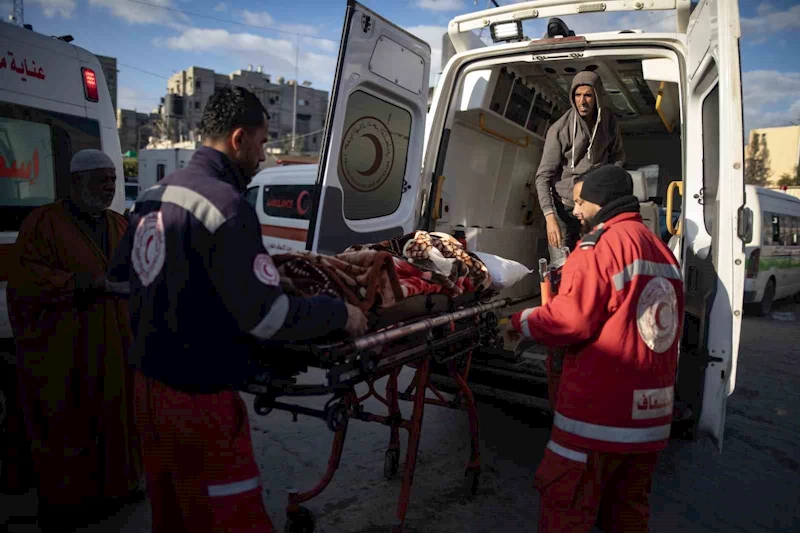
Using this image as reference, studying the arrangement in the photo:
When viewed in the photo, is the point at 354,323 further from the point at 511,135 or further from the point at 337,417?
the point at 511,135

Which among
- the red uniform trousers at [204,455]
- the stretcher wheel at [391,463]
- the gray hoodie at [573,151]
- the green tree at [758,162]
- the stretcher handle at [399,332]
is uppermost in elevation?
the green tree at [758,162]

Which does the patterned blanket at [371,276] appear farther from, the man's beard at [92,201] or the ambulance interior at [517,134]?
the ambulance interior at [517,134]

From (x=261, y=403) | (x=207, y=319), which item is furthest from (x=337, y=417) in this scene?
(x=207, y=319)

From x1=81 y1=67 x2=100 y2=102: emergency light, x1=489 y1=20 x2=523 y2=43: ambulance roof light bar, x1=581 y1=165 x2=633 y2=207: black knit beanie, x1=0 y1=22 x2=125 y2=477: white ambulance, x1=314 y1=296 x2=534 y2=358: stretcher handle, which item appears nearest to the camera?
x1=314 y1=296 x2=534 y2=358: stretcher handle

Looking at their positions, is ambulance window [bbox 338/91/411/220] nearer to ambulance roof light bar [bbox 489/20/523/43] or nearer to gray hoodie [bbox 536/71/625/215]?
ambulance roof light bar [bbox 489/20/523/43]

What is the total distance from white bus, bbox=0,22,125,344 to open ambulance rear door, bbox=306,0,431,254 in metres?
1.63

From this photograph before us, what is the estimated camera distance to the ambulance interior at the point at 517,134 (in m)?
4.44

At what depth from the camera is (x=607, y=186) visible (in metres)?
2.26

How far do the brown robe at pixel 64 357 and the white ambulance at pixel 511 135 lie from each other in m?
Answer: 1.32

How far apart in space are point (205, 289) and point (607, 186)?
1584mm

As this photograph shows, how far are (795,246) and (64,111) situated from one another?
1228 cm

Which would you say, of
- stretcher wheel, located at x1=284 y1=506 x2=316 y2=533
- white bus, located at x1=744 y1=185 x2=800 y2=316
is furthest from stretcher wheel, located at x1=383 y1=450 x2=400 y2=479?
white bus, located at x1=744 y1=185 x2=800 y2=316

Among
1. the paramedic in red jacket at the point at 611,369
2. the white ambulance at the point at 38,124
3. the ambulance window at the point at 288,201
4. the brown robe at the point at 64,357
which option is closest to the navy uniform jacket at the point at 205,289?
the paramedic in red jacket at the point at 611,369

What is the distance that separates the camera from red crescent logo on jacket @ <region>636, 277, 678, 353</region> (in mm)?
2102
